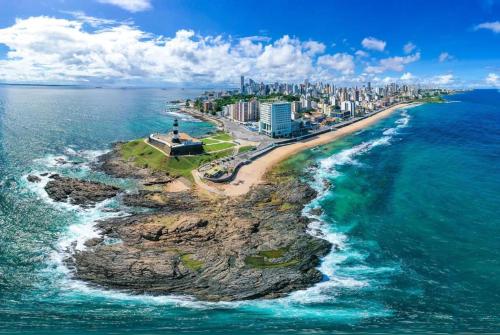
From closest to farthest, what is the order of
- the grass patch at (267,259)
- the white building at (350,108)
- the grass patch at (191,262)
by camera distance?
the grass patch at (191,262) < the grass patch at (267,259) < the white building at (350,108)

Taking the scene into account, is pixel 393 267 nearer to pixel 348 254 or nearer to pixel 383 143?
pixel 348 254

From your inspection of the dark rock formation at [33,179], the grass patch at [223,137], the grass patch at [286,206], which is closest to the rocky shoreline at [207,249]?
the grass patch at [286,206]

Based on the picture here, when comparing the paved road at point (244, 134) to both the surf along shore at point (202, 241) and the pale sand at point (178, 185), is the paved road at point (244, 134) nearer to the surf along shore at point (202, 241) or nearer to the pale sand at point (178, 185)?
the pale sand at point (178, 185)

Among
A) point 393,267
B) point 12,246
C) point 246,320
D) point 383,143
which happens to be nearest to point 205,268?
point 246,320

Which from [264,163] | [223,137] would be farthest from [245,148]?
[223,137]

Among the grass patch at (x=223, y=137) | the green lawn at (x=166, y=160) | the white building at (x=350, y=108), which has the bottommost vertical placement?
the green lawn at (x=166, y=160)

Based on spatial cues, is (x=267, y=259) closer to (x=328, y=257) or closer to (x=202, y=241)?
(x=328, y=257)
